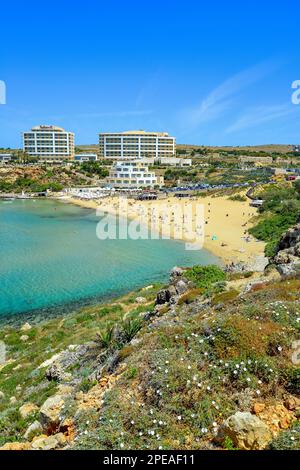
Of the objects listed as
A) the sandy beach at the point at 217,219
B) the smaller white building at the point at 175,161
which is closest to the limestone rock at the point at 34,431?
the sandy beach at the point at 217,219

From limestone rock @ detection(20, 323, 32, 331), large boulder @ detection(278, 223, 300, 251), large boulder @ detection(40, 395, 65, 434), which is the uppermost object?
large boulder @ detection(278, 223, 300, 251)

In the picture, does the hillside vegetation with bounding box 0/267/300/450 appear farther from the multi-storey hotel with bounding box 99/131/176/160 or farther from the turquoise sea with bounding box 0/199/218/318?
the multi-storey hotel with bounding box 99/131/176/160

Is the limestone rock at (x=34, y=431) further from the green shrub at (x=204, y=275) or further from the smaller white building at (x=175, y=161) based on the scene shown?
the smaller white building at (x=175, y=161)

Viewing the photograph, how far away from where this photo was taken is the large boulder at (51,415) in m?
8.51

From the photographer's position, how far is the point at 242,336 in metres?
8.72

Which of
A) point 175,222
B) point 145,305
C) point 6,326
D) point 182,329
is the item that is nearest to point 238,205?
point 175,222

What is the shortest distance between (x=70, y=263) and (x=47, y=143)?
115m

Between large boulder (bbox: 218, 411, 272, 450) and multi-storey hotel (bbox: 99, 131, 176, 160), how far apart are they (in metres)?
134

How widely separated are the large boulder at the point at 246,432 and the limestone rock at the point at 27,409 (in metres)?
6.50

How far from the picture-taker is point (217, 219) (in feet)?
177

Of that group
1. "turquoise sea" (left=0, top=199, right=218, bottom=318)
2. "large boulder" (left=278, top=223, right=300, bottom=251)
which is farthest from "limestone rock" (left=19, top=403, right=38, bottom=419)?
"large boulder" (left=278, top=223, right=300, bottom=251)

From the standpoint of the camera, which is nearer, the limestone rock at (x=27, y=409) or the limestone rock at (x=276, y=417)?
the limestone rock at (x=276, y=417)

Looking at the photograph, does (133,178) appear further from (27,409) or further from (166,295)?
(27,409)

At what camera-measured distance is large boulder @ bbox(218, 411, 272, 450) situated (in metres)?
6.33
